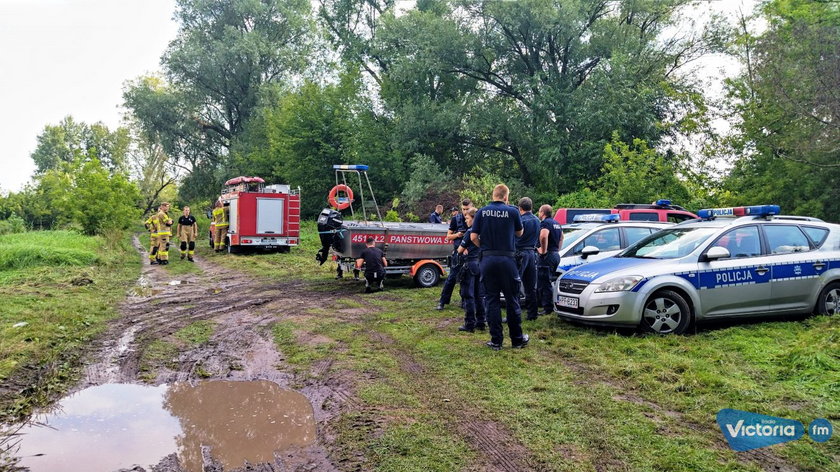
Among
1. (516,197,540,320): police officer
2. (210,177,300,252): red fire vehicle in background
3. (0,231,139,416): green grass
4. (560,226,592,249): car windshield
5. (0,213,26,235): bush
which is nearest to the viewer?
(0,231,139,416): green grass

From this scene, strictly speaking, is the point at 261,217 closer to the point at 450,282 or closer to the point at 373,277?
the point at 373,277

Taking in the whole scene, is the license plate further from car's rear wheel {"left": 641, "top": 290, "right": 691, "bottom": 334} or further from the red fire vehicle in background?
the red fire vehicle in background

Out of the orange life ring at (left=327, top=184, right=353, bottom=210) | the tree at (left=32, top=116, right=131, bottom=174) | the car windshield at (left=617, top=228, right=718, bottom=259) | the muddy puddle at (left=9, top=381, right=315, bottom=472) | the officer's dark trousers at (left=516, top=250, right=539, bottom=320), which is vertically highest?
the tree at (left=32, top=116, right=131, bottom=174)

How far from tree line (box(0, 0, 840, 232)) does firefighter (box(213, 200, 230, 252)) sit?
444 centimetres

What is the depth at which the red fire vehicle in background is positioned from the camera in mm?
19312

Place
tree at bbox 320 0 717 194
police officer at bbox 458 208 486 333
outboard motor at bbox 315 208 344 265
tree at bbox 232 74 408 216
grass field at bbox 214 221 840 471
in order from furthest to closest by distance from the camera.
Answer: tree at bbox 232 74 408 216, tree at bbox 320 0 717 194, outboard motor at bbox 315 208 344 265, police officer at bbox 458 208 486 333, grass field at bbox 214 221 840 471

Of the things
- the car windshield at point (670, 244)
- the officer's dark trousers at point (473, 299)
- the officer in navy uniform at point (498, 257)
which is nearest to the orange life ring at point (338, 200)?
the officer's dark trousers at point (473, 299)

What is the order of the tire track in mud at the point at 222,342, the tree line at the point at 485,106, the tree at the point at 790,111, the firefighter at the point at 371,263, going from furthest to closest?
1. the tree line at the point at 485,106
2. the tree at the point at 790,111
3. the firefighter at the point at 371,263
4. the tire track in mud at the point at 222,342

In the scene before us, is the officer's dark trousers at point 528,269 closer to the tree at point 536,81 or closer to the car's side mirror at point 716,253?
the car's side mirror at point 716,253

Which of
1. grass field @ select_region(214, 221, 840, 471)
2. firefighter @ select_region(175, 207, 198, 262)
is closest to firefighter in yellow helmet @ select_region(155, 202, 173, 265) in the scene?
firefighter @ select_region(175, 207, 198, 262)

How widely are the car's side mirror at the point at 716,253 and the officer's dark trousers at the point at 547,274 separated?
7.10ft

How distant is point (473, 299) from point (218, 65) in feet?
108

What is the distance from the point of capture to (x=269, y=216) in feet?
64.5

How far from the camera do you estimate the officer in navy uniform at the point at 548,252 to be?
27.5 ft
